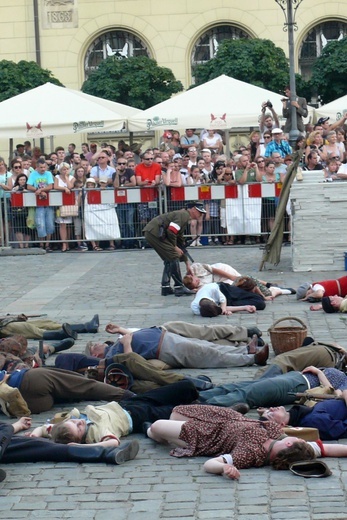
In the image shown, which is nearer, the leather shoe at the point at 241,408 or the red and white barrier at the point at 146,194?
the leather shoe at the point at 241,408

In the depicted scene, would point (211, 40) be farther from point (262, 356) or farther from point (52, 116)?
point (262, 356)

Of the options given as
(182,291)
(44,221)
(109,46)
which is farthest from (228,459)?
(109,46)

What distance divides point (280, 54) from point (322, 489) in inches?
1172

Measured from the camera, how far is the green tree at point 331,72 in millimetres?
34594

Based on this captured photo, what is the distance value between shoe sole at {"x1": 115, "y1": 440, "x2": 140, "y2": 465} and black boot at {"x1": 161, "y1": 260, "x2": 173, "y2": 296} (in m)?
7.40

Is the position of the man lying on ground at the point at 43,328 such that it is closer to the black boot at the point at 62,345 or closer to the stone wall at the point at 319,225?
the black boot at the point at 62,345

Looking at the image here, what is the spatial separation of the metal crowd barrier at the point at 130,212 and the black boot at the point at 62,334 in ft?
29.4

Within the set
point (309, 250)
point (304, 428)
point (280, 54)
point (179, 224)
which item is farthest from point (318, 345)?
point (280, 54)

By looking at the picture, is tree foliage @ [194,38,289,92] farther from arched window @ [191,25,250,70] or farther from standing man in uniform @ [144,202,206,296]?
standing man in uniform @ [144,202,206,296]

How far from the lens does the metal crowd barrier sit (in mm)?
20547

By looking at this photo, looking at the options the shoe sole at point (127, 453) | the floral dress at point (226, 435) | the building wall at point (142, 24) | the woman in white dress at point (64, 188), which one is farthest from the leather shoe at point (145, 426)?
the building wall at point (142, 24)

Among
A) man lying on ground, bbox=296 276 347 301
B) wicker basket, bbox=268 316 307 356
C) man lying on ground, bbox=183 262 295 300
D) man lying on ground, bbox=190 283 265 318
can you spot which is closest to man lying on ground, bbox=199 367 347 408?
wicker basket, bbox=268 316 307 356

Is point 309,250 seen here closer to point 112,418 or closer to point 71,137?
Result: point 112,418

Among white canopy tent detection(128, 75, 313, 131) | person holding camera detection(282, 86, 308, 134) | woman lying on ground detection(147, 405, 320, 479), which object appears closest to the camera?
woman lying on ground detection(147, 405, 320, 479)
